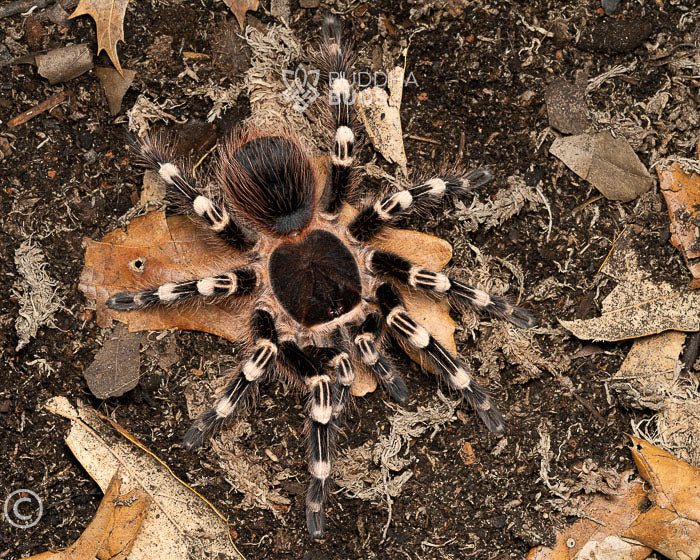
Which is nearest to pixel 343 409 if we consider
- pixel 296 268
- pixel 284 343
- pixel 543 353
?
pixel 284 343

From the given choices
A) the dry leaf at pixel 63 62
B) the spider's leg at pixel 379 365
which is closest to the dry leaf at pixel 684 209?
the spider's leg at pixel 379 365

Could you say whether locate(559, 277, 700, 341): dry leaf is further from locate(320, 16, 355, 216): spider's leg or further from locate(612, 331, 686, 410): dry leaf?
locate(320, 16, 355, 216): spider's leg

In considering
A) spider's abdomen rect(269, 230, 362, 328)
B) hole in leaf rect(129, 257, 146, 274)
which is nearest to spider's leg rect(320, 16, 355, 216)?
spider's abdomen rect(269, 230, 362, 328)

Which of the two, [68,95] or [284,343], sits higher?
[68,95]

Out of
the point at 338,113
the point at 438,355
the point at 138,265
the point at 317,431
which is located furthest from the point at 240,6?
the point at 317,431

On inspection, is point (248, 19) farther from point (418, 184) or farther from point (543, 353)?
point (543, 353)

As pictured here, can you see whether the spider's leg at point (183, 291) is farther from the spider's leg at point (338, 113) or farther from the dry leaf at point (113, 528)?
the dry leaf at point (113, 528)
